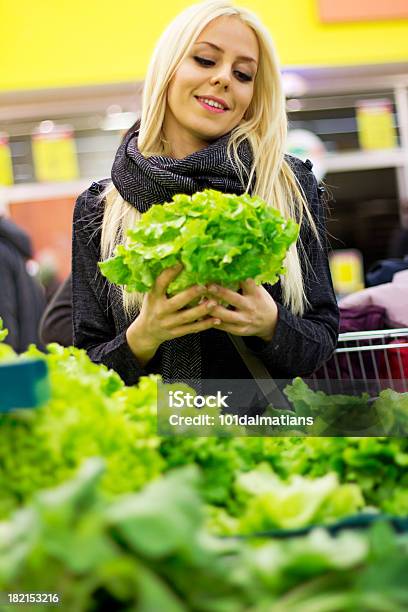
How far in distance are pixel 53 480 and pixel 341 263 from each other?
527 cm

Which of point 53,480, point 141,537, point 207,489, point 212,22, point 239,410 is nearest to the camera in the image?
point 141,537

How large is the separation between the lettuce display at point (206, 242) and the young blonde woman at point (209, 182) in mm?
336

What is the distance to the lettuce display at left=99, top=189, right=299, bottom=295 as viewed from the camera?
1.55 meters

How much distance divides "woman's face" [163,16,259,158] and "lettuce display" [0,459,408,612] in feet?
4.40

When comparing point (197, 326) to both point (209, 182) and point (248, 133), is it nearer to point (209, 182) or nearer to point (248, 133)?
point (209, 182)

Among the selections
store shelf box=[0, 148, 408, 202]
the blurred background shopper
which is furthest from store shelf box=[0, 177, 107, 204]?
the blurred background shopper

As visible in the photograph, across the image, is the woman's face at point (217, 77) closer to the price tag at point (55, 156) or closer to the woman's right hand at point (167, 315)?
the woman's right hand at point (167, 315)

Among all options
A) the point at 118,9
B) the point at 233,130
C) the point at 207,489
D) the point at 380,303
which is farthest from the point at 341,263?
the point at 207,489

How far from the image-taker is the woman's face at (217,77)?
6.86ft

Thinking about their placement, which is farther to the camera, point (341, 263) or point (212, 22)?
point (341, 263)

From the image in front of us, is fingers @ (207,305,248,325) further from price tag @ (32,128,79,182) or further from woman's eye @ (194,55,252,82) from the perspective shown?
price tag @ (32,128,79,182)

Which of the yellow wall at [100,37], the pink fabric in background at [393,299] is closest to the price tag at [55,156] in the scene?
the yellow wall at [100,37]

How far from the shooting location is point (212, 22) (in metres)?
2.11

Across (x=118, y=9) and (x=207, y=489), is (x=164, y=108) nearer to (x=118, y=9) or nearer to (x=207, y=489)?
(x=207, y=489)
